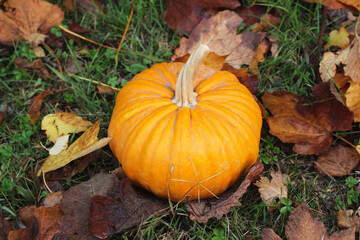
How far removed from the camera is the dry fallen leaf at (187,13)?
3646 mm

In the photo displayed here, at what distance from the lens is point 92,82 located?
346 cm

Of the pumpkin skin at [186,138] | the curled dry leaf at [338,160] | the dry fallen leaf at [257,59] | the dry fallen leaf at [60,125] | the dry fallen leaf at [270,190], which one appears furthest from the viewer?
the dry fallen leaf at [257,59]

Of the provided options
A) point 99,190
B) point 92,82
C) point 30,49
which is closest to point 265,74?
point 92,82

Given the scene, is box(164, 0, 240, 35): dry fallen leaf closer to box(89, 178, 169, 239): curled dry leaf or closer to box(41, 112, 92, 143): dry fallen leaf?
box(41, 112, 92, 143): dry fallen leaf

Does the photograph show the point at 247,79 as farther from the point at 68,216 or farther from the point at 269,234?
the point at 68,216

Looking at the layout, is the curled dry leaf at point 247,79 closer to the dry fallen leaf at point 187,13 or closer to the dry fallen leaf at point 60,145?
the dry fallen leaf at point 187,13

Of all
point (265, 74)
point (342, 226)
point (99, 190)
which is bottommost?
point (342, 226)

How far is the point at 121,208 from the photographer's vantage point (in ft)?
8.04

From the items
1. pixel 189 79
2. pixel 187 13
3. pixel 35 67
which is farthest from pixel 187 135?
pixel 35 67

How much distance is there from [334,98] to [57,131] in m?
2.22

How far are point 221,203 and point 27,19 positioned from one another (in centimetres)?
261

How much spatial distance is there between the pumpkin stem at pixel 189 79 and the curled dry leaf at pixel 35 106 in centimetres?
137

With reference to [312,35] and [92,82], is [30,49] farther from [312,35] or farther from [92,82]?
[312,35]

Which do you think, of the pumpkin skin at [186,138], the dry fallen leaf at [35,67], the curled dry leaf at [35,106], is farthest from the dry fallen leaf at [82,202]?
the dry fallen leaf at [35,67]
